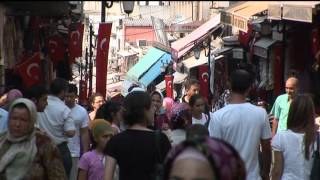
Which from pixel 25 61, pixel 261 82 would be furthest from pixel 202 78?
pixel 25 61

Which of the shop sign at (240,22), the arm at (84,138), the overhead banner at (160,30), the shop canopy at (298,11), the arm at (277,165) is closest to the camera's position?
the arm at (277,165)

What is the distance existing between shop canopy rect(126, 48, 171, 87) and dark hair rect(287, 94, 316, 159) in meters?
26.5

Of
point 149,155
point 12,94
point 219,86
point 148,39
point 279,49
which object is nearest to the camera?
point 149,155

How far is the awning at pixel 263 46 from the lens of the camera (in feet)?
54.4

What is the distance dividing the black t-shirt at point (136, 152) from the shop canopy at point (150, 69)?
89.5 ft

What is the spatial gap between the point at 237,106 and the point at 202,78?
16.0 meters

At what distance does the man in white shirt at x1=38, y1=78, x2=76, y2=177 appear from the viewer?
965cm

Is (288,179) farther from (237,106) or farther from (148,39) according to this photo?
(148,39)

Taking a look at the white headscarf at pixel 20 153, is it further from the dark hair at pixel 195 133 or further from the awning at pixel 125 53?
the awning at pixel 125 53

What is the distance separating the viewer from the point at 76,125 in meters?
10.4

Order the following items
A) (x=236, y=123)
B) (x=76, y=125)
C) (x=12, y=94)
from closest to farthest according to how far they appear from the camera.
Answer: (x=236, y=123) < (x=12, y=94) < (x=76, y=125)

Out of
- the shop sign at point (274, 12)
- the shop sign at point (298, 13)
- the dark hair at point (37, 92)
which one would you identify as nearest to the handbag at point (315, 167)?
the dark hair at point (37, 92)

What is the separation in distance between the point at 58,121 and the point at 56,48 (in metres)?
10.3

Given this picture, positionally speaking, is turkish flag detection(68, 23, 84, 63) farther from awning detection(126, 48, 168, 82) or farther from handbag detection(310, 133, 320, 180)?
handbag detection(310, 133, 320, 180)
